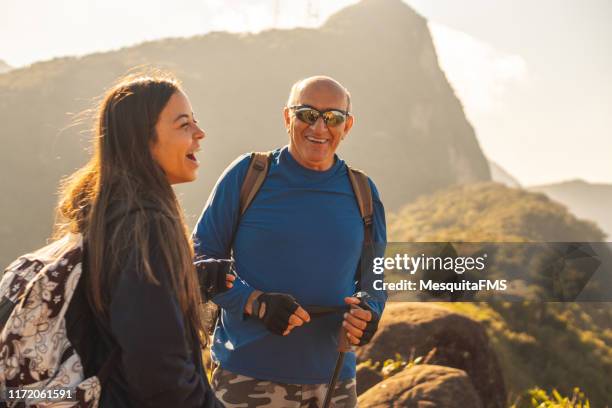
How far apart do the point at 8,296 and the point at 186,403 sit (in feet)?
1.79

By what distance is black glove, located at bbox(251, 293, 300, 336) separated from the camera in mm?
2643

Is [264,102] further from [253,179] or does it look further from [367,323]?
[367,323]

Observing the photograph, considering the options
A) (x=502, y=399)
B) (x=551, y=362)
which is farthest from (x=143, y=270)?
(x=551, y=362)

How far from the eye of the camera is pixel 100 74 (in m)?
79.7

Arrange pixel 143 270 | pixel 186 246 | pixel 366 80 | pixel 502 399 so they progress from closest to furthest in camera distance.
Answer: pixel 143 270 < pixel 186 246 < pixel 502 399 < pixel 366 80

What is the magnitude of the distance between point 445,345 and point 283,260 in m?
3.82

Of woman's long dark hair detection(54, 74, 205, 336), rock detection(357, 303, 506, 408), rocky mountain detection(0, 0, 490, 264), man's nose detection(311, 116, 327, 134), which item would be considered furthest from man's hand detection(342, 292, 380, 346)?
rocky mountain detection(0, 0, 490, 264)

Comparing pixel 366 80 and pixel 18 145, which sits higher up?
pixel 366 80

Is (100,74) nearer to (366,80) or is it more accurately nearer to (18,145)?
(18,145)

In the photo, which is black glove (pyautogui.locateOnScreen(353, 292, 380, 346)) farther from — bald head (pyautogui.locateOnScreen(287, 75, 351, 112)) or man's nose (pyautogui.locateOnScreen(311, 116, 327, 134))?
bald head (pyautogui.locateOnScreen(287, 75, 351, 112))

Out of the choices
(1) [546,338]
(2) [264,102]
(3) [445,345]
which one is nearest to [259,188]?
(3) [445,345]

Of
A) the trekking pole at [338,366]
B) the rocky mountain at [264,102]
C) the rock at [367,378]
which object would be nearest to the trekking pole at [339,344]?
the trekking pole at [338,366]

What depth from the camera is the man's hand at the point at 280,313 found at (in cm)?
264

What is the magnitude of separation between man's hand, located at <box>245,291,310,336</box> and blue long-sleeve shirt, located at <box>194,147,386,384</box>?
142 millimetres
